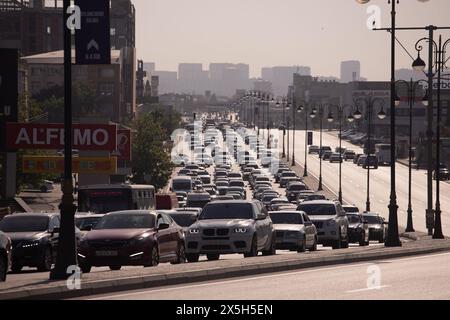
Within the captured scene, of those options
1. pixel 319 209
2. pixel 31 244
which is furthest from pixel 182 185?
pixel 31 244

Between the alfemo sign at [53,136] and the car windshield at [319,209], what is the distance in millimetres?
19102

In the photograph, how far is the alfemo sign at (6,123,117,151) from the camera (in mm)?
64812

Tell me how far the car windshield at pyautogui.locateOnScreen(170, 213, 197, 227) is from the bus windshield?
1118cm

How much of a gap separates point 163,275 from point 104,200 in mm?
28818

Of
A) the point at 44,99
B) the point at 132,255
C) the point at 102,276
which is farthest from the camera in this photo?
the point at 44,99

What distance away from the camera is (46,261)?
3186cm

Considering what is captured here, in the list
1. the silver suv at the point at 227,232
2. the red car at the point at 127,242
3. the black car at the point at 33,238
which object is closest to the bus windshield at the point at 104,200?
the silver suv at the point at 227,232

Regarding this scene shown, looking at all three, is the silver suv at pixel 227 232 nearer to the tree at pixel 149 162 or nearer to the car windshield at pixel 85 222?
the car windshield at pixel 85 222

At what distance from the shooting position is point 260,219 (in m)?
35.5

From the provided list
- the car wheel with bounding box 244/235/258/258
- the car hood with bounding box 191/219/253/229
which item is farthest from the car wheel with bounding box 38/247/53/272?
the car wheel with bounding box 244/235/258/258

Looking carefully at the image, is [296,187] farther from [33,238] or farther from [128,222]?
[128,222]

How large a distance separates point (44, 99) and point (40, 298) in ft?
583
